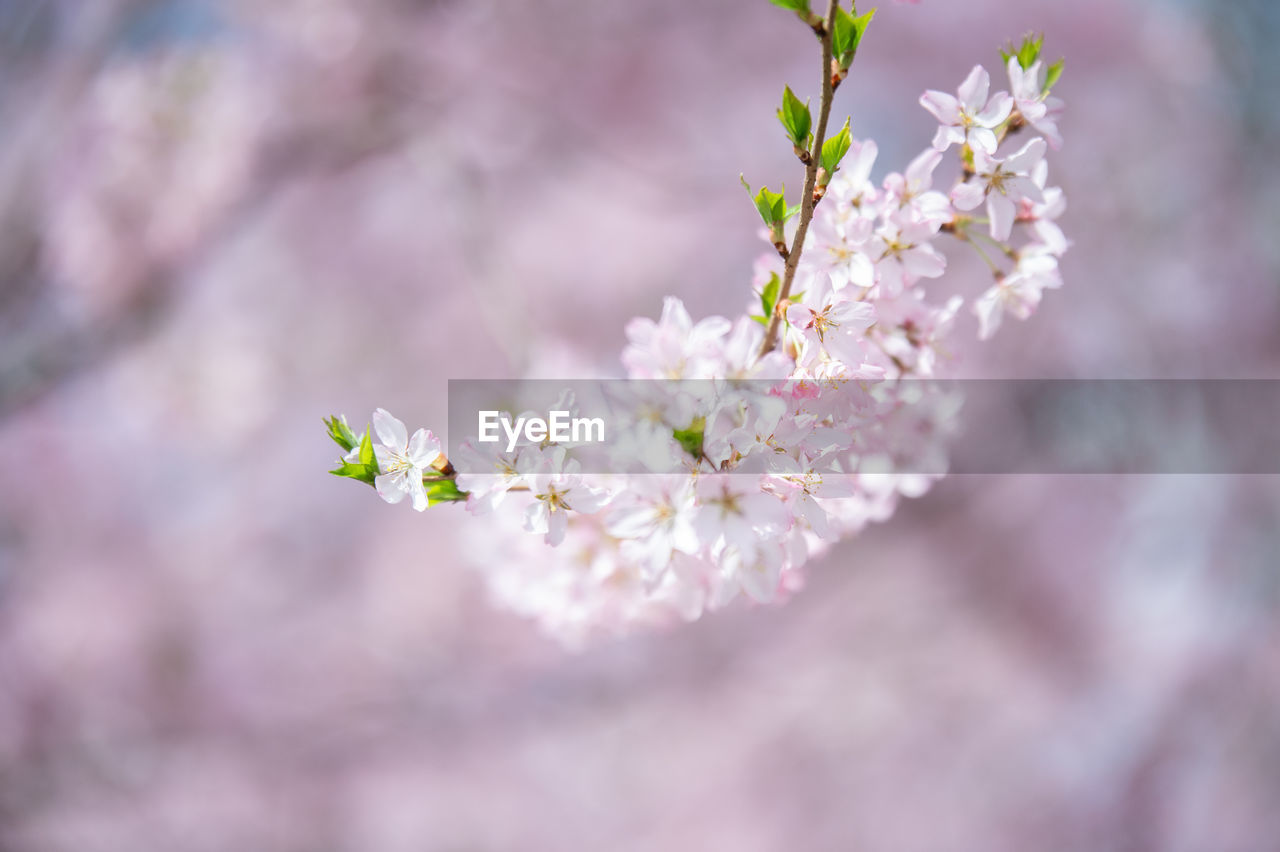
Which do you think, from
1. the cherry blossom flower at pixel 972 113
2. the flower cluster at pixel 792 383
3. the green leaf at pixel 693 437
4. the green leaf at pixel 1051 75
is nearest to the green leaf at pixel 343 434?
the flower cluster at pixel 792 383

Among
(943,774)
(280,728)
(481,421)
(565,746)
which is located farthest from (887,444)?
(280,728)

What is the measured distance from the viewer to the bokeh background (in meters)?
2.09

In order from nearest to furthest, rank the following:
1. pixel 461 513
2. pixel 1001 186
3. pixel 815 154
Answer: pixel 815 154 → pixel 1001 186 → pixel 461 513

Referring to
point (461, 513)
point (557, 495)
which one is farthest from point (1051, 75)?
point (461, 513)

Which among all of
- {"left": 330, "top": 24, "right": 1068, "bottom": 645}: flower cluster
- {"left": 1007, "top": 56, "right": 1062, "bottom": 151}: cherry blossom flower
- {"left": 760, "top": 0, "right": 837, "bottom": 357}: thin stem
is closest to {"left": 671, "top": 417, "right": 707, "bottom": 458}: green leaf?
{"left": 330, "top": 24, "right": 1068, "bottom": 645}: flower cluster

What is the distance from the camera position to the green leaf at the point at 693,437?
0.46m

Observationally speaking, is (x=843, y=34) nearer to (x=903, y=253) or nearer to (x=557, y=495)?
(x=903, y=253)

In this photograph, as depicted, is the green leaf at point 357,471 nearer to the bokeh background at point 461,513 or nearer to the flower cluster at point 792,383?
the flower cluster at point 792,383

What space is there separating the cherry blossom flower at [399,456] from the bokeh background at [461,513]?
4.28 feet

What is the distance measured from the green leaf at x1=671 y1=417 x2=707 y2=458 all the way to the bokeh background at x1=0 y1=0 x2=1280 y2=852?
140cm

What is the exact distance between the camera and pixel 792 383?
456mm

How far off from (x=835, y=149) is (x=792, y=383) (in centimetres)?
16

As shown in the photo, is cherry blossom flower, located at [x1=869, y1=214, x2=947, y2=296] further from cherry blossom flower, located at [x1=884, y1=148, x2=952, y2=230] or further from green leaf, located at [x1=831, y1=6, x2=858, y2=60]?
green leaf, located at [x1=831, y1=6, x2=858, y2=60]

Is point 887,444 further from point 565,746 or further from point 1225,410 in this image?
point 1225,410
